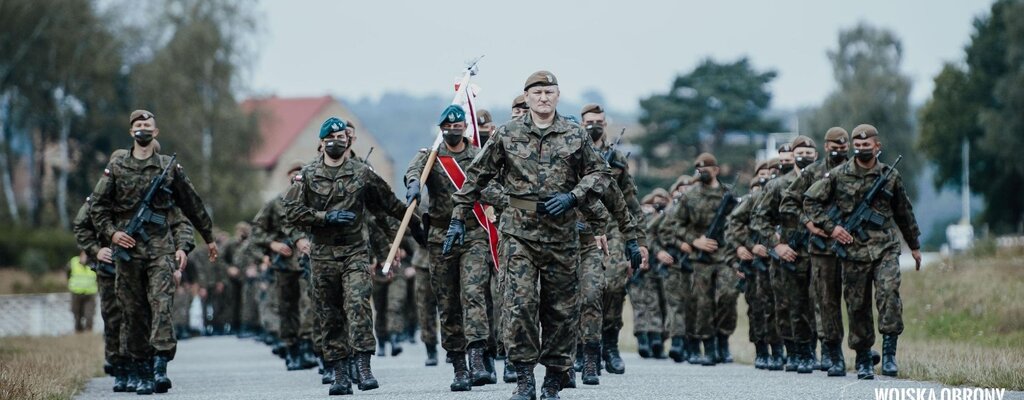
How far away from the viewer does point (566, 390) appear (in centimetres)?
1279

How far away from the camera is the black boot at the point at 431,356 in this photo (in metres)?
18.1

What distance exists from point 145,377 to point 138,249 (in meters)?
1.09

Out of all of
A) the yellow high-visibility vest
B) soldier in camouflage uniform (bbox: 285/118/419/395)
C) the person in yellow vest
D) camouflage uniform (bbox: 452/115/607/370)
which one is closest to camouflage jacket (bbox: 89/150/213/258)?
soldier in camouflage uniform (bbox: 285/118/419/395)

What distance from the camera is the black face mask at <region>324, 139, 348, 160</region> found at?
44.2ft

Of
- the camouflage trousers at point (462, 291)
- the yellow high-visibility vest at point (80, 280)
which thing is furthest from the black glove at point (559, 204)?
the yellow high-visibility vest at point (80, 280)

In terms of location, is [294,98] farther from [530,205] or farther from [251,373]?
[530,205]

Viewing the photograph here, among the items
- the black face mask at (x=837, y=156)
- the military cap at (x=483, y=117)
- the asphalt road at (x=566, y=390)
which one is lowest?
the asphalt road at (x=566, y=390)

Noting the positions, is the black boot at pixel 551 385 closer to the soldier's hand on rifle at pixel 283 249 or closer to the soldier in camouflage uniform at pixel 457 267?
the soldier in camouflage uniform at pixel 457 267

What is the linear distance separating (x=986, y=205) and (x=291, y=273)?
6023 cm

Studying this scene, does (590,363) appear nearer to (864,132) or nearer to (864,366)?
(864,366)

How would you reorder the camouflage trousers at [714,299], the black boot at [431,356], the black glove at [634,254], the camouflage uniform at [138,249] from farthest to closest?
the black boot at [431,356] → the camouflage trousers at [714,299] → the camouflage uniform at [138,249] → the black glove at [634,254]

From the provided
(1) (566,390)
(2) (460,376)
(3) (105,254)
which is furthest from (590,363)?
(3) (105,254)

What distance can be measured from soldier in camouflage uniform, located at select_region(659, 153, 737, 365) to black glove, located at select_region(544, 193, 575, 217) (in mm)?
6976

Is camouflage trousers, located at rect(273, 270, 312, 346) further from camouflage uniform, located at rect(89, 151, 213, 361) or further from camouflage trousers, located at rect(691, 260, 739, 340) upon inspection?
camouflage trousers, located at rect(691, 260, 739, 340)
